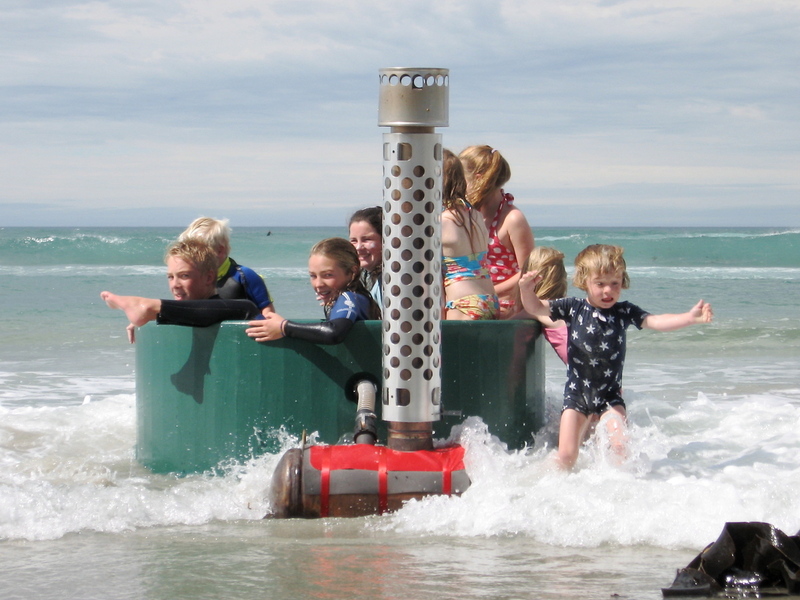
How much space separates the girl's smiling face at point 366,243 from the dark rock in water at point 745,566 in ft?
7.76

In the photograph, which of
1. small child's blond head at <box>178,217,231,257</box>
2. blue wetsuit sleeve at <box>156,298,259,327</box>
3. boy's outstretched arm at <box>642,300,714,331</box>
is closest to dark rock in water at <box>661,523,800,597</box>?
boy's outstretched arm at <box>642,300,714,331</box>

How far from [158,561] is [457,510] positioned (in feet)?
3.80

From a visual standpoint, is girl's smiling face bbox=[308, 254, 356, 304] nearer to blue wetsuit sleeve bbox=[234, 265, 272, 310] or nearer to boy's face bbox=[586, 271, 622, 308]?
blue wetsuit sleeve bbox=[234, 265, 272, 310]

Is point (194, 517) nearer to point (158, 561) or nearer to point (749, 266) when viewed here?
point (158, 561)

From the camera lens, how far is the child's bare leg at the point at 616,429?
448cm

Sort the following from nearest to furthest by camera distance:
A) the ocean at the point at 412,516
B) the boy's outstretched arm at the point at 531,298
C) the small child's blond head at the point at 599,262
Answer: the ocean at the point at 412,516, the boy's outstretched arm at the point at 531,298, the small child's blond head at the point at 599,262

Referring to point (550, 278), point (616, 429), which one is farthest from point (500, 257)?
point (616, 429)

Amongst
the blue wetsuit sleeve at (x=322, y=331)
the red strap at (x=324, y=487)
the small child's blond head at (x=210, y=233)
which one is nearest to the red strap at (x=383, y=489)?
the red strap at (x=324, y=487)

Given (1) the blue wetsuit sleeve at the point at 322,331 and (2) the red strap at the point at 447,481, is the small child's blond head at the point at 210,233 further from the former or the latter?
(2) the red strap at the point at 447,481

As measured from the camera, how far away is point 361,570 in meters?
3.32

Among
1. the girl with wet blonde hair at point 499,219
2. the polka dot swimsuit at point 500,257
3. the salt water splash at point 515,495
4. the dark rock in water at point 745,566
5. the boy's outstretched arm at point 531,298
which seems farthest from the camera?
the polka dot swimsuit at point 500,257

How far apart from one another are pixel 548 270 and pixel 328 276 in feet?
4.07

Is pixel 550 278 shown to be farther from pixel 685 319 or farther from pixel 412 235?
pixel 412 235

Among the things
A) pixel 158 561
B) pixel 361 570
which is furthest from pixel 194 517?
pixel 361 570
